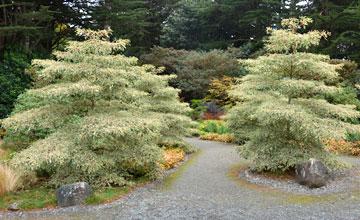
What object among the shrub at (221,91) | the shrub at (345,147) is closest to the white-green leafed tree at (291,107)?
the shrub at (345,147)

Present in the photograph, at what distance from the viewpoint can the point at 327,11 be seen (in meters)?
28.7

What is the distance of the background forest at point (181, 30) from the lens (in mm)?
21078

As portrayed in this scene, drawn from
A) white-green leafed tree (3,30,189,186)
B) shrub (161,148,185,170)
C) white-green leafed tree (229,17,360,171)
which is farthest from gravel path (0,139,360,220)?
shrub (161,148,185,170)

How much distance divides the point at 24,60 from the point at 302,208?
17.6m

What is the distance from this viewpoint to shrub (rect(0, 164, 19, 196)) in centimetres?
902

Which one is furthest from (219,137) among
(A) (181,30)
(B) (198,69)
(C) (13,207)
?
(A) (181,30)

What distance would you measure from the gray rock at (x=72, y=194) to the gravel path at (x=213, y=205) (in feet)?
0.62

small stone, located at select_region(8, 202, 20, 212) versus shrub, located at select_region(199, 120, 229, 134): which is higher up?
small stone, located at select_region(8, 202, 20, 212)

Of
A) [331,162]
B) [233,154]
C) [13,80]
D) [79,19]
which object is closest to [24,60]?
[13,80]

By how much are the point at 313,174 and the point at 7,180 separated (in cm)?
681

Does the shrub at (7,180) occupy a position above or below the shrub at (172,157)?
above

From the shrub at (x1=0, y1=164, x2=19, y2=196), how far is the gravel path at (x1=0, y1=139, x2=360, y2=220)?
1015 mm

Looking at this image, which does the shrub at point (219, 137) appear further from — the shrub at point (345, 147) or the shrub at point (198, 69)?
the shrub at point (198, 69)

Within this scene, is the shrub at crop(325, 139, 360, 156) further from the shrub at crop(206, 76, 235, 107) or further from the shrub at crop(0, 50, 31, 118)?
the shrub at crop(0, 50, 31, 118)
